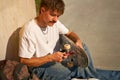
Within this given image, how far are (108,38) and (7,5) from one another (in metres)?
1.97

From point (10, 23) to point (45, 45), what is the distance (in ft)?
1.14

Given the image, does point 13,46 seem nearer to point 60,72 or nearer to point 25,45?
point 25,45

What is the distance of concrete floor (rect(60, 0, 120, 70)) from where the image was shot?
3312mm

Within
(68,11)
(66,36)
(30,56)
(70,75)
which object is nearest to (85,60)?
(70,75)

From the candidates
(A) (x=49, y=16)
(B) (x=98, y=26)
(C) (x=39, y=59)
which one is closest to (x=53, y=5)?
(A) (x=49, y=16)

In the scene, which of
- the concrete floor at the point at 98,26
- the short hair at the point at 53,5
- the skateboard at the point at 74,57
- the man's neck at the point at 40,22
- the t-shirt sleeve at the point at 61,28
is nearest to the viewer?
the short hair at the point at 53,5

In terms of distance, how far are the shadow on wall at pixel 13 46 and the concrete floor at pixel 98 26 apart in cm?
113

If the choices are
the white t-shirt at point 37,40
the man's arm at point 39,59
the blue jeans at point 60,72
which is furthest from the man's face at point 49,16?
the blue jeans at point 60,72

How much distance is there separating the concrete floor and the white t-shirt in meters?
0.89

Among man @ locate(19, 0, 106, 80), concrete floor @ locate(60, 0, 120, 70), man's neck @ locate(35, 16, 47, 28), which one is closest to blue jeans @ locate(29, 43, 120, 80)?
man @ locate(19, 0, 106, 80)

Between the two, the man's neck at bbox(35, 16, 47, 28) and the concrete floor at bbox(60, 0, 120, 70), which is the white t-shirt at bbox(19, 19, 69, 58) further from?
the concrete floor at bbox(60, 0, 120, 70)

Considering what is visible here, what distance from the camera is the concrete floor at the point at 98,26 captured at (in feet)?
10.9

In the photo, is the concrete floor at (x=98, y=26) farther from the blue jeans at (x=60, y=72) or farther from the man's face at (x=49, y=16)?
the man's face at (x=49, y=16)

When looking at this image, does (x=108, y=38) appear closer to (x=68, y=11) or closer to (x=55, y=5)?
(x=68, y=11)
